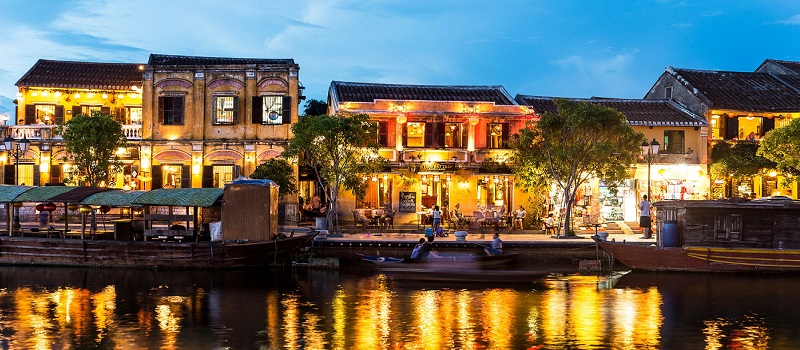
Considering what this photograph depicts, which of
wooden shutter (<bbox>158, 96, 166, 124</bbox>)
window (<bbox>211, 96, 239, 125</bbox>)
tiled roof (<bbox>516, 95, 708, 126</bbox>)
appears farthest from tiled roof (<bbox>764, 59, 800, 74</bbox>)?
wooden shutter (<bbox>158, 96, 166, 124</bbox>)

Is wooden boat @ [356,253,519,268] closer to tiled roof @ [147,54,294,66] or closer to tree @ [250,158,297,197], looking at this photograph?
tree @ [250,158,297,197]

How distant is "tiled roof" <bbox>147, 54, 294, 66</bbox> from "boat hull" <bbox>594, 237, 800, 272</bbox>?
68.5 feet

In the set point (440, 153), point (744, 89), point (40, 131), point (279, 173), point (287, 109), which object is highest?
point (744, 89)

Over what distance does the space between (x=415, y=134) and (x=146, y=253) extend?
17.1m

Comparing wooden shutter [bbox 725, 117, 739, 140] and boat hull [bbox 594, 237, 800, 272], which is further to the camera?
wooden shutter [bbox 725, 117, 739, 140]

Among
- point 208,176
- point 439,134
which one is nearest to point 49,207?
point 208,176

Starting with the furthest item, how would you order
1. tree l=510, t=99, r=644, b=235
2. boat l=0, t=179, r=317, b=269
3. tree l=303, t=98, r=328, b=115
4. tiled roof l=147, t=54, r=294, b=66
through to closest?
1. tree l=303, t=98, r=328, b=115
2. tiled roof l=147, t=54, r=294, b=66
3. tree l=510, t=99, r=644, b=235
4. boat l=0, t=179, r=317, b=269

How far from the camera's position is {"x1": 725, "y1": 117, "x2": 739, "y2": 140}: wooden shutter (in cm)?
5141

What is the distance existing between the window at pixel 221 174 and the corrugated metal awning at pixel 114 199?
11.2 metres

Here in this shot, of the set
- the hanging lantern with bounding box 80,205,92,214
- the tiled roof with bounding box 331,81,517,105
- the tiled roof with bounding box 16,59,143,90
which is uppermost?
the tiled roof with bounding box 16,59,143,90

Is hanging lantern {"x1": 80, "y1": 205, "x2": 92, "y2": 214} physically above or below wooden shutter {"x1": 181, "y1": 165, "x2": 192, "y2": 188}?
below

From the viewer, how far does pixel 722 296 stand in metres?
30.1

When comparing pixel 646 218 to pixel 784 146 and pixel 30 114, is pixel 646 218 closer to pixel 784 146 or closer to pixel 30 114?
pixel 784 146

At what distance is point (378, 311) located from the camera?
26188 mm
